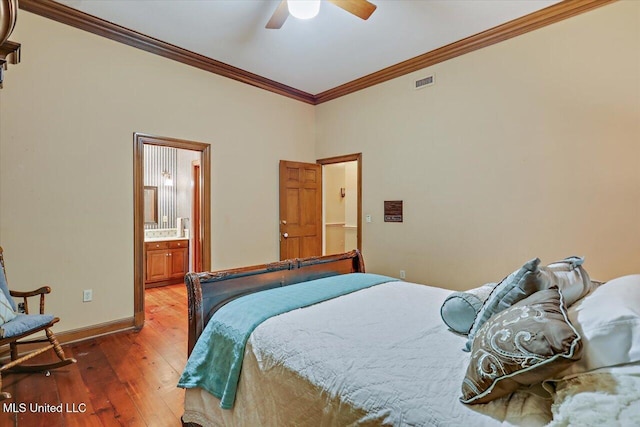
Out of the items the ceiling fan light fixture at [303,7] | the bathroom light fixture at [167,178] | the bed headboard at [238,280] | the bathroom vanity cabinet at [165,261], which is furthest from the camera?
the bathroom light fixture at [167,178]

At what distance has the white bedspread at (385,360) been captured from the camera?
0.92m

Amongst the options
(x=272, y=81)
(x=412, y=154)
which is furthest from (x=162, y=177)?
(x=412, y=154)

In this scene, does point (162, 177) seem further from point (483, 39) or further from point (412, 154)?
point (483, 39)

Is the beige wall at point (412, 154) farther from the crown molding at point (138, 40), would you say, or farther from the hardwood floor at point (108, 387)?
the hardwood floor at point (108, 387)

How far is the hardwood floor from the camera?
6.30 ft

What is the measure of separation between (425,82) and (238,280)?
3366 mm

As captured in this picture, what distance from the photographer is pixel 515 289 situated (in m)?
1.27

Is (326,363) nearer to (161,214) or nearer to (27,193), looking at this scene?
(27,193)

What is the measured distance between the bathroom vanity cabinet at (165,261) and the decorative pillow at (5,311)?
272cm

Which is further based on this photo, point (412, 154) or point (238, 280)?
point (412, 154)

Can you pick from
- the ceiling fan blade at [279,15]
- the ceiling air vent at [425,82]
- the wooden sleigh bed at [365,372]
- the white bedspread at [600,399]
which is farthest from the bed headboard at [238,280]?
the ceiling air vent at [425,82]

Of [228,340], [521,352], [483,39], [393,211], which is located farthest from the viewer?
[393,211]

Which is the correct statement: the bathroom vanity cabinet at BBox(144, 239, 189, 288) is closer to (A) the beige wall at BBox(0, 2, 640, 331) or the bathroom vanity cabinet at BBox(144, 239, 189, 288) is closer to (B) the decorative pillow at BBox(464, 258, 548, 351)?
(A) the beige wall at BBox(0, 2, 640, 331)

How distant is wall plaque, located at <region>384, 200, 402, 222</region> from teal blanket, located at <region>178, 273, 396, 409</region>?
2520mm
